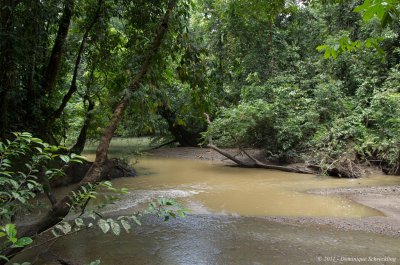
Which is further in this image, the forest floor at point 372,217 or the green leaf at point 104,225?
the forest floor at point 372,217

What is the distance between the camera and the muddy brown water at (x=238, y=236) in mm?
5117

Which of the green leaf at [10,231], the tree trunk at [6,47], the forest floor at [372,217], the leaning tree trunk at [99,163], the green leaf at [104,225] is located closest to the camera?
the green leaf at [10,231]

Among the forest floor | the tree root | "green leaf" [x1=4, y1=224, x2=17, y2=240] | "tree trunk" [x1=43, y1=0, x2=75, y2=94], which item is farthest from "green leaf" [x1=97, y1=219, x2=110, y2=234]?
the tree root

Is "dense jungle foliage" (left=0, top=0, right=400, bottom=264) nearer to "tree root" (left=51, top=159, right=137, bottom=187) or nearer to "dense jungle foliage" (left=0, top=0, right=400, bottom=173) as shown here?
"dense jungle foliage" (left=0, top=0, right=400, bottom=173)

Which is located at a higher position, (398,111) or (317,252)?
Result: (398,111)

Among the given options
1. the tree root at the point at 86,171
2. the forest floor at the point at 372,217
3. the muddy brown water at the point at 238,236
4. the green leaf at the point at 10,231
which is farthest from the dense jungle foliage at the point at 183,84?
the forest floor at the point at 372,217

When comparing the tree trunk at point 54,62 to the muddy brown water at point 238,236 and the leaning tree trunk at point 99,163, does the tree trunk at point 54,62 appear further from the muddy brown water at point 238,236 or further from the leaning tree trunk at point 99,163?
the leaning tree trunk at point 99,163

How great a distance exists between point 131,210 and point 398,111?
953 cm

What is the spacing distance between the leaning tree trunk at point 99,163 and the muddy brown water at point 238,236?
5.20 ft

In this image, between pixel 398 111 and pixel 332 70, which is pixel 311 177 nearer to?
pixel 398 111

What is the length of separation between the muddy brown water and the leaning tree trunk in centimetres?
159

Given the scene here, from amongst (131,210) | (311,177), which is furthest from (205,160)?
(131,210)

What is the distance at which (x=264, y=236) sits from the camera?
19.5 ft

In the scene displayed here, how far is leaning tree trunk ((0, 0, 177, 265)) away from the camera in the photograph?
3.45 meters
